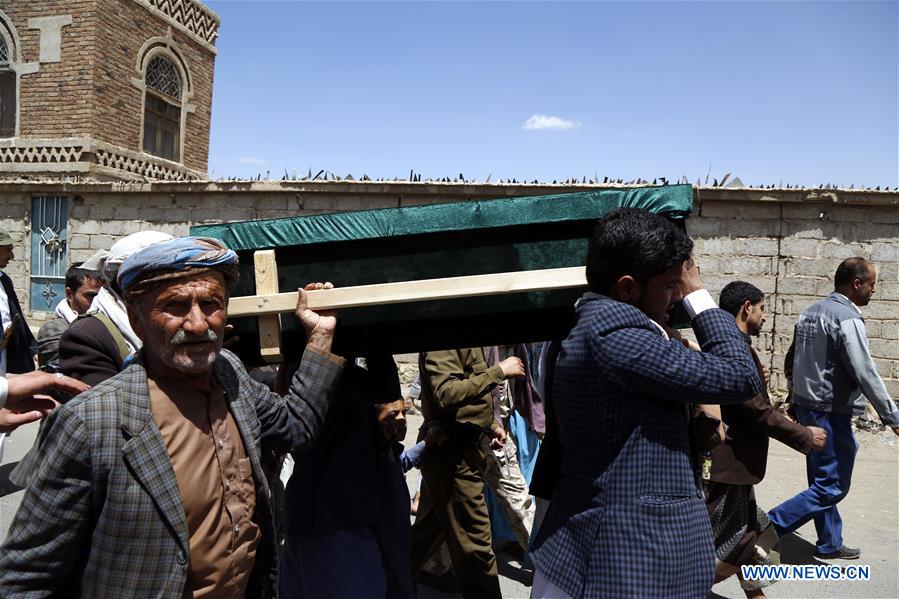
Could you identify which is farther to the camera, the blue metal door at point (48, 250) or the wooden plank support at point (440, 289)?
the blue metal door at point (48, 250)

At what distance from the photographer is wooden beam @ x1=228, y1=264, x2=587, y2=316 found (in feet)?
6.91

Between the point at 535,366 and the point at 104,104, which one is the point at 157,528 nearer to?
the point at 535,366

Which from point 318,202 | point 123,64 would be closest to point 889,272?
point 318,202

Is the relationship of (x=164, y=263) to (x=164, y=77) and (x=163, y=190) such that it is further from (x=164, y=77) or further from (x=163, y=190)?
(x=164, y=77)

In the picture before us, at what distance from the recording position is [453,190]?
8.45 m

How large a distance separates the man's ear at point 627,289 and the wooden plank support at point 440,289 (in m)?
0.18

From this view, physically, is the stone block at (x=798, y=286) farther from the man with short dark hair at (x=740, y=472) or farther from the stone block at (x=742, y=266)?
the man with short dark hair at (x=740, y=472)

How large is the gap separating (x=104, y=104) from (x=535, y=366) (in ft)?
43.1

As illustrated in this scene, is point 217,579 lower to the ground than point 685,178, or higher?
lower

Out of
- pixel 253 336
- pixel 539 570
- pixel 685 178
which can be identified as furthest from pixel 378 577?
pixel 685 178

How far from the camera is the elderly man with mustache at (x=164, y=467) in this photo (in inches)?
59.9

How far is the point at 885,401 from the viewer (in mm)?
4395

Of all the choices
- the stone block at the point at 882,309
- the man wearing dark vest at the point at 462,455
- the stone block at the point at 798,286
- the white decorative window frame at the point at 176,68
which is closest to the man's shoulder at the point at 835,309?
the man wearing dark vest at the point at 462,455

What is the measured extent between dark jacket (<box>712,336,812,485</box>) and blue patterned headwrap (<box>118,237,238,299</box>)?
2.66 meters
